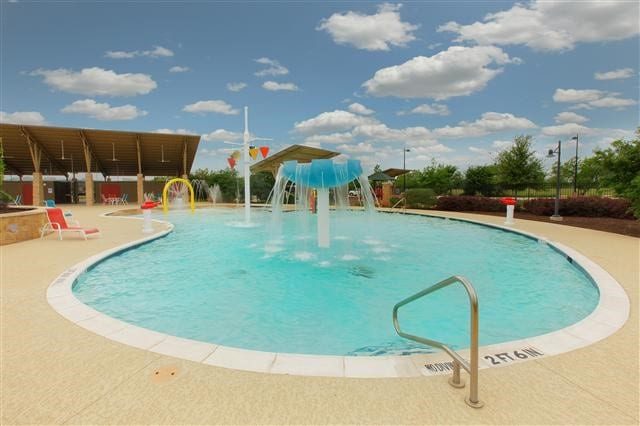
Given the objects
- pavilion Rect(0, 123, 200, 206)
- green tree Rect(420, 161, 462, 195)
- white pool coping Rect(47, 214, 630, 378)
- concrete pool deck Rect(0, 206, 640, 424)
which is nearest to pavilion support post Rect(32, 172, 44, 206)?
pavilion Rect(0, 123, 200, 206)

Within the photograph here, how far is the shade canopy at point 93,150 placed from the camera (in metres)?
24.4

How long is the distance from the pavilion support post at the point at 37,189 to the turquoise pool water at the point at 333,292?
23.4 meters

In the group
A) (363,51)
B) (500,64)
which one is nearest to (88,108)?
(363,51)

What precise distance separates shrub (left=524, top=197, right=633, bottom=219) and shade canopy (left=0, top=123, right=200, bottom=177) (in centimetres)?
2525

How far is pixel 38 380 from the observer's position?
2.68 meters

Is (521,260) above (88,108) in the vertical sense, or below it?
below

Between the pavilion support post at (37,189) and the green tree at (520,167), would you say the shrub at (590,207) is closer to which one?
the green tree at (520,167)

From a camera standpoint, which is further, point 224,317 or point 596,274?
point 596,274

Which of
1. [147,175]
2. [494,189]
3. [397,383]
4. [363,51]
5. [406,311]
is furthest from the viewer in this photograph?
[147,175]

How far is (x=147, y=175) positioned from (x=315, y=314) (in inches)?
1360

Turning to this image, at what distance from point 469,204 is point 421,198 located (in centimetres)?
315

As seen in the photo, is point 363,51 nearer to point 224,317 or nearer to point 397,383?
point 224,317

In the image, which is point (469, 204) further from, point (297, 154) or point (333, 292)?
point (333, 292)

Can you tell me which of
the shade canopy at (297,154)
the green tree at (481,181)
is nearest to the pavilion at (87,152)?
the shade canopy at (297,154)
